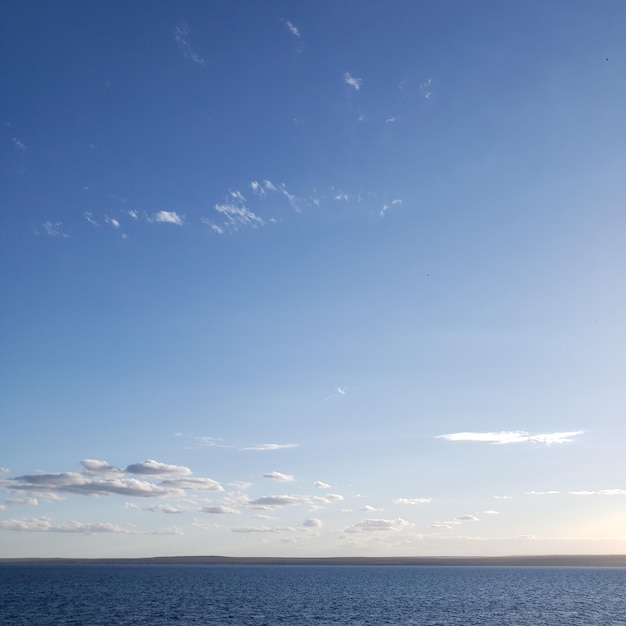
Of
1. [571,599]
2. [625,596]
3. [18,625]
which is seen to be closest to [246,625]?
[18,625]

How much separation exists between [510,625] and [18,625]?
61.5 m

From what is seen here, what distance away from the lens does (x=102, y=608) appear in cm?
9600

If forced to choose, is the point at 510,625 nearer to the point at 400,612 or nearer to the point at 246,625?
the point at 400,612

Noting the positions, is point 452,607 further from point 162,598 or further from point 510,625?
point 162,598

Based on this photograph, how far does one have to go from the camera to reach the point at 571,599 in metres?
125

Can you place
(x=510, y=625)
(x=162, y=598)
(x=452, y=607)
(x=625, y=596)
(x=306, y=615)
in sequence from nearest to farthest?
(x=510, y=625)
(x=306, y=615)
(x=452, y=607)
(x=162, y=598)
(x=625, y=596)

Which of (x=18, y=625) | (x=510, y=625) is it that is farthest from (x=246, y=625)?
(x=510, y=625)

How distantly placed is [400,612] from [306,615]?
15.2m

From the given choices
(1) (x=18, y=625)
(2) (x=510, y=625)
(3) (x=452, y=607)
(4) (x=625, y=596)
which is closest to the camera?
(1) (x=18, y=625)

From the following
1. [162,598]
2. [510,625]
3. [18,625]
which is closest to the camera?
[18,625]

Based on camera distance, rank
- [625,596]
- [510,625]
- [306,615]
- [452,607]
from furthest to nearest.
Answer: [625,596] → [452,607] → [306,615] → [510,625]

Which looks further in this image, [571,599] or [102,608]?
[571,599]

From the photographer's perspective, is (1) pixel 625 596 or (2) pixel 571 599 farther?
(1) pixel 625 596

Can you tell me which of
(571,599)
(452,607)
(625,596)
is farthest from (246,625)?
(625,596)
